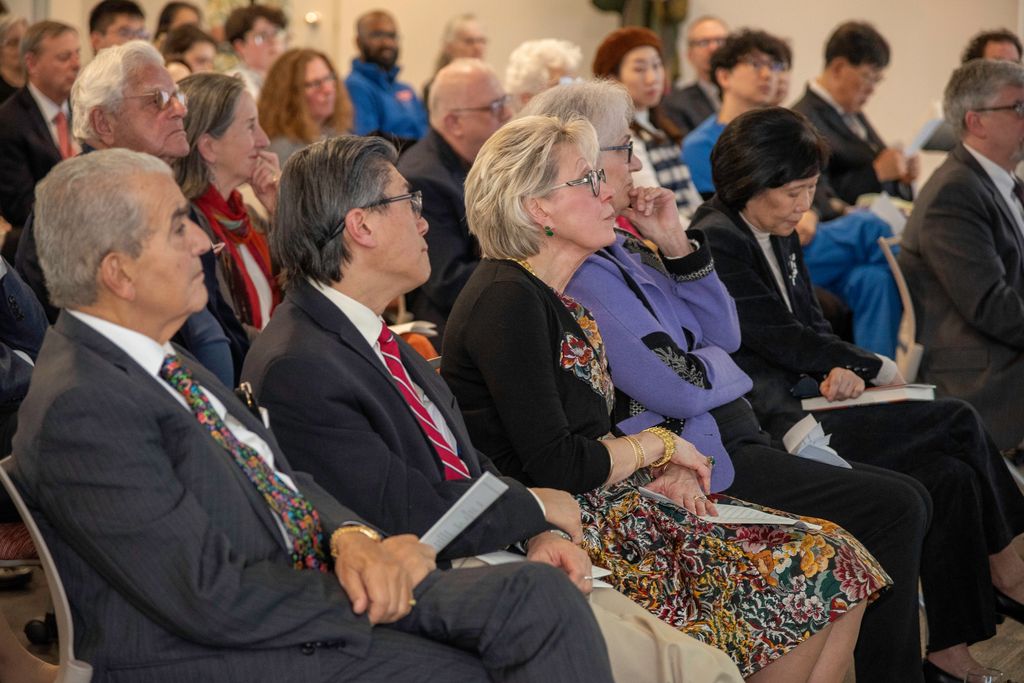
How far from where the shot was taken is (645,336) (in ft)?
9.37

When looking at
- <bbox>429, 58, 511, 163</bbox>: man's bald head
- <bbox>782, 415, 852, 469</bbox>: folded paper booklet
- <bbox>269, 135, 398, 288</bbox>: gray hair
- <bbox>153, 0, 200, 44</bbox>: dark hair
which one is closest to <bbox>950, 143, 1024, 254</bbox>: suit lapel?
<bbox>782, 415, 852, 469</bbox>: folded paper booklet

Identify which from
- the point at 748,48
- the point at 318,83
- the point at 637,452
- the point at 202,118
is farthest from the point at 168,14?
the point at 637,452

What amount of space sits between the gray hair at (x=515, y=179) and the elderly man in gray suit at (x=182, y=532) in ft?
2.91

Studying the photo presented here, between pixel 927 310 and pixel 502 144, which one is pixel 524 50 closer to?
pixel 927 310

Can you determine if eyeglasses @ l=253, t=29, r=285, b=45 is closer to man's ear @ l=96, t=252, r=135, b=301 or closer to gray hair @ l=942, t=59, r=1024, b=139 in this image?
gray hair @ l=942, t=59, r=1024, b=139

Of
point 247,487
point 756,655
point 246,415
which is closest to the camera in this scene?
point 247,487

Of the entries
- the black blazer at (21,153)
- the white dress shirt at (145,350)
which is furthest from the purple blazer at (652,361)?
the black blazer at (21,153)

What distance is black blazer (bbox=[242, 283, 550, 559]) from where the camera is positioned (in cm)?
215

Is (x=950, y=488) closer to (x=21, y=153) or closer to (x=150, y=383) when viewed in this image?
(x=150, y=383)

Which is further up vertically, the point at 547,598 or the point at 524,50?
the point at 524,50

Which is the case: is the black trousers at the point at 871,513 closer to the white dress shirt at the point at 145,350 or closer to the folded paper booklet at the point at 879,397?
the folded paper booklet at the point at 879,397

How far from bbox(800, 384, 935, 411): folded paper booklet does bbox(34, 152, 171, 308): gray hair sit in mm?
2139

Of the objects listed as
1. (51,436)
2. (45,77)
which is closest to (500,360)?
(51,436)

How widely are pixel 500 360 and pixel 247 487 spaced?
0.75 m
